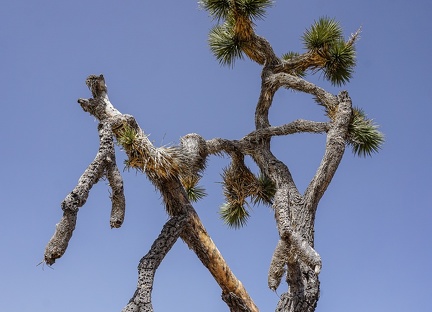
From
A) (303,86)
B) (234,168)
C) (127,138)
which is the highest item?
(303,86)

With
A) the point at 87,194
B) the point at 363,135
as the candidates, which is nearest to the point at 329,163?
the point at 363,135

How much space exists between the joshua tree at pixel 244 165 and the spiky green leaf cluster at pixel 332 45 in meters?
0.01

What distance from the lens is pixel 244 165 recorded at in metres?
9.27

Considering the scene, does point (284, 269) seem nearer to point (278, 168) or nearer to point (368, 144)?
point (278, 168)

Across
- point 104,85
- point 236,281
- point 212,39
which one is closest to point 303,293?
point 236,281

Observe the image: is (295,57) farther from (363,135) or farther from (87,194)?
(87,194)

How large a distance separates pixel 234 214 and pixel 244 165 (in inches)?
30.7

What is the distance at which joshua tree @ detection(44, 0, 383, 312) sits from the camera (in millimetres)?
6941

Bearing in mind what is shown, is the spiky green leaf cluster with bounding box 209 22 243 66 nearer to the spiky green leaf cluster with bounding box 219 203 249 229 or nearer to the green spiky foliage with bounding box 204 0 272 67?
the green spiky foliage with bounding box 204 0 272 67

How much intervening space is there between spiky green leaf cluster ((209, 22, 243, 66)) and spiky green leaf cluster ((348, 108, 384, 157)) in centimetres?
206

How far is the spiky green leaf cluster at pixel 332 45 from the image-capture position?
9422mm

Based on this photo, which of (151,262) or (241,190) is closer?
(151,262)

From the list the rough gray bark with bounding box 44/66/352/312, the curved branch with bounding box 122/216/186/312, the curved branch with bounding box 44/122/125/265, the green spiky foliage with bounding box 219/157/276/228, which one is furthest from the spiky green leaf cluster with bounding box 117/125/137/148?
the green spiky foliage with bounding box 219/157/276/228

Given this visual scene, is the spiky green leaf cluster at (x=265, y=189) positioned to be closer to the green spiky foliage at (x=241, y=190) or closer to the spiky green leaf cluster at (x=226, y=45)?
the green spiky foliage at (x=241, y=190)
